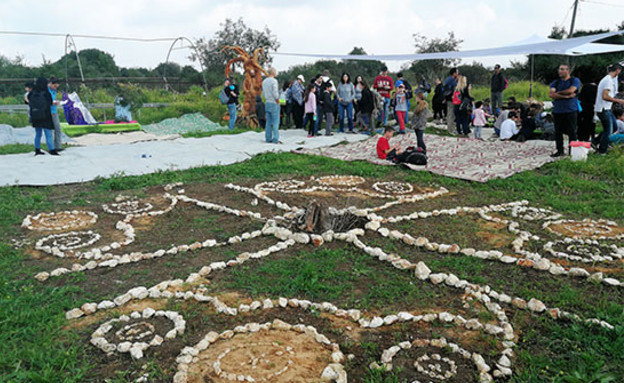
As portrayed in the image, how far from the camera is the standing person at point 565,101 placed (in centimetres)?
930

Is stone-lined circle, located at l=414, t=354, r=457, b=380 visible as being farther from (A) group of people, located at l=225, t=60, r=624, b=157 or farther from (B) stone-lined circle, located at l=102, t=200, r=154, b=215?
(A) group of people, located at l=225, t=60, r=624, b=157

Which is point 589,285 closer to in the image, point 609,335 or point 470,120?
point 609,335

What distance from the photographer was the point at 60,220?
649 cm

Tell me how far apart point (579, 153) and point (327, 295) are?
7.37m

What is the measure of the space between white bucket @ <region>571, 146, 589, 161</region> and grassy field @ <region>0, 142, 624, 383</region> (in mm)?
1908

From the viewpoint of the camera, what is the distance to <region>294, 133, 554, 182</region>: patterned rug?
9.12 meters

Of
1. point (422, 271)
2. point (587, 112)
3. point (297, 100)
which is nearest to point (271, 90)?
point (297, 100)

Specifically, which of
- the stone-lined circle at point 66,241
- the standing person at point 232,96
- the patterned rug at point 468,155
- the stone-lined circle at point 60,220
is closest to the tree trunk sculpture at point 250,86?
the standing person at point 232,96

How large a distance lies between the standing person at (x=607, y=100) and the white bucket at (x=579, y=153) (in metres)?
1.07

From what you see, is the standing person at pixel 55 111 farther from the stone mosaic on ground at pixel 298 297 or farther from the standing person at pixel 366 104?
the standing person at pixel 366 104

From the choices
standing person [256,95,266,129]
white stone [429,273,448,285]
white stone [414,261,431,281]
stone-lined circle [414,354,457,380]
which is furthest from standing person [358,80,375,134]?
stone-lined circle [414,354,457,380]

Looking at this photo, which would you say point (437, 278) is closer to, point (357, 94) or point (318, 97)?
point (318, 97)

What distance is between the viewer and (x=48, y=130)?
10.5 meters

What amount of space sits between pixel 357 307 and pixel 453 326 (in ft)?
2.47
